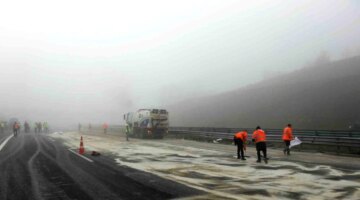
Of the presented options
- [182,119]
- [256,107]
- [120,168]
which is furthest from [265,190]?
[182,119]

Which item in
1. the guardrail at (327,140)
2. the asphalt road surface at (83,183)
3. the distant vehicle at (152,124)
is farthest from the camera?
the distant vehicle at (152,124)

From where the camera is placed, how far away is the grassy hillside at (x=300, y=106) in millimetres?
44166

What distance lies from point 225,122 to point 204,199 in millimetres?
53187

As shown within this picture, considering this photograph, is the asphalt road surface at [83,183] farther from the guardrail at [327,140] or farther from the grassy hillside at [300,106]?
the grassy hillside at [300,106]

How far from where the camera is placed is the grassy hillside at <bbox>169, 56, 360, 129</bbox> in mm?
44166

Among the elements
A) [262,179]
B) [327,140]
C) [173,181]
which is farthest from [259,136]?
[327,140]

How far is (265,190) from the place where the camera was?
8.64 metres

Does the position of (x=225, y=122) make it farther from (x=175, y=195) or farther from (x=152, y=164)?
(x=175, y=195)

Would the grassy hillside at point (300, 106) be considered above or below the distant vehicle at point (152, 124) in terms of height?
above

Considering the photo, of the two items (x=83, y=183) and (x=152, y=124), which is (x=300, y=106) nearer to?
(x=152, y=124)

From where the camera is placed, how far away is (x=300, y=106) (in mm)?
53312

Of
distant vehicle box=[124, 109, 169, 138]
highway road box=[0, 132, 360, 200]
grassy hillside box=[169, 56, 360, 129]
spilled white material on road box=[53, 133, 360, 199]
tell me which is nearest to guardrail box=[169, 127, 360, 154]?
highway road box=[0, 132, 360, 200]

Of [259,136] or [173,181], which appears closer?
[173,181]

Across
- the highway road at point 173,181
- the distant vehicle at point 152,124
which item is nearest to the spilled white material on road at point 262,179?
the highway road at point 173,181
